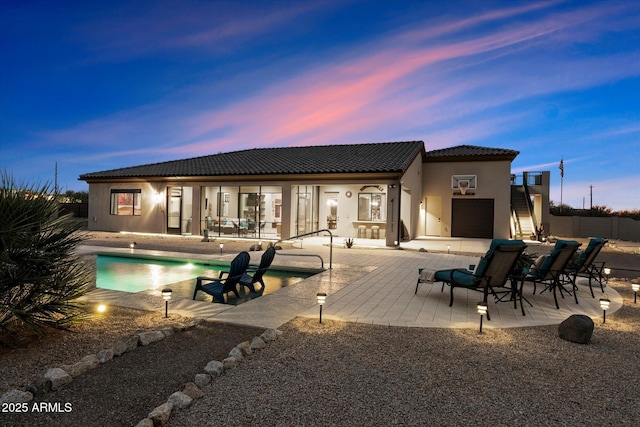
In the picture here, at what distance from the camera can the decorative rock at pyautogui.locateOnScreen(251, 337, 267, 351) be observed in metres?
3.75

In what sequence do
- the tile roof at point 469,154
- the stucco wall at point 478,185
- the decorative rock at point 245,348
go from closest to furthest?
the decorative rock at point 245,348 → the tile roof at point 469,154 → the stucco wall at point 478,185

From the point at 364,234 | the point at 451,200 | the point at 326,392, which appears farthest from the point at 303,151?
the point at 326,392

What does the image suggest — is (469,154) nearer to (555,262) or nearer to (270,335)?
(555,262)

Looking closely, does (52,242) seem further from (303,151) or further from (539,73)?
(303,151)

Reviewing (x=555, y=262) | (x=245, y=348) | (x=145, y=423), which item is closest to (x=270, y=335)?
(x=245, y=348)

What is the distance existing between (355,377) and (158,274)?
304 inches

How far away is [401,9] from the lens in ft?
39.6

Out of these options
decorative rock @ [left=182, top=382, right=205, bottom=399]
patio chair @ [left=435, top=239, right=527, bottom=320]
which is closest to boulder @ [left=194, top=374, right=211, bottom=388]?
decorative rock @ [left=182, top=382, right=205, bottom=399]

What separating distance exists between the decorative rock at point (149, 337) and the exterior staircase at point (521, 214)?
2004 cm

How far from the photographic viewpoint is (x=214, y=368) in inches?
124

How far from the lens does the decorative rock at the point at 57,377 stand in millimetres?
2813

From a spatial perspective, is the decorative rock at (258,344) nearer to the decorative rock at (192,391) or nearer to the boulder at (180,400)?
the decorative rock at (192,391)

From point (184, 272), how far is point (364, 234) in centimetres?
1061

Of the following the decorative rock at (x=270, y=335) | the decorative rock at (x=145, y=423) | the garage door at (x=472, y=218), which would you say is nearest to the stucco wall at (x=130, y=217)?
the garage door at (x=472, y=218)
